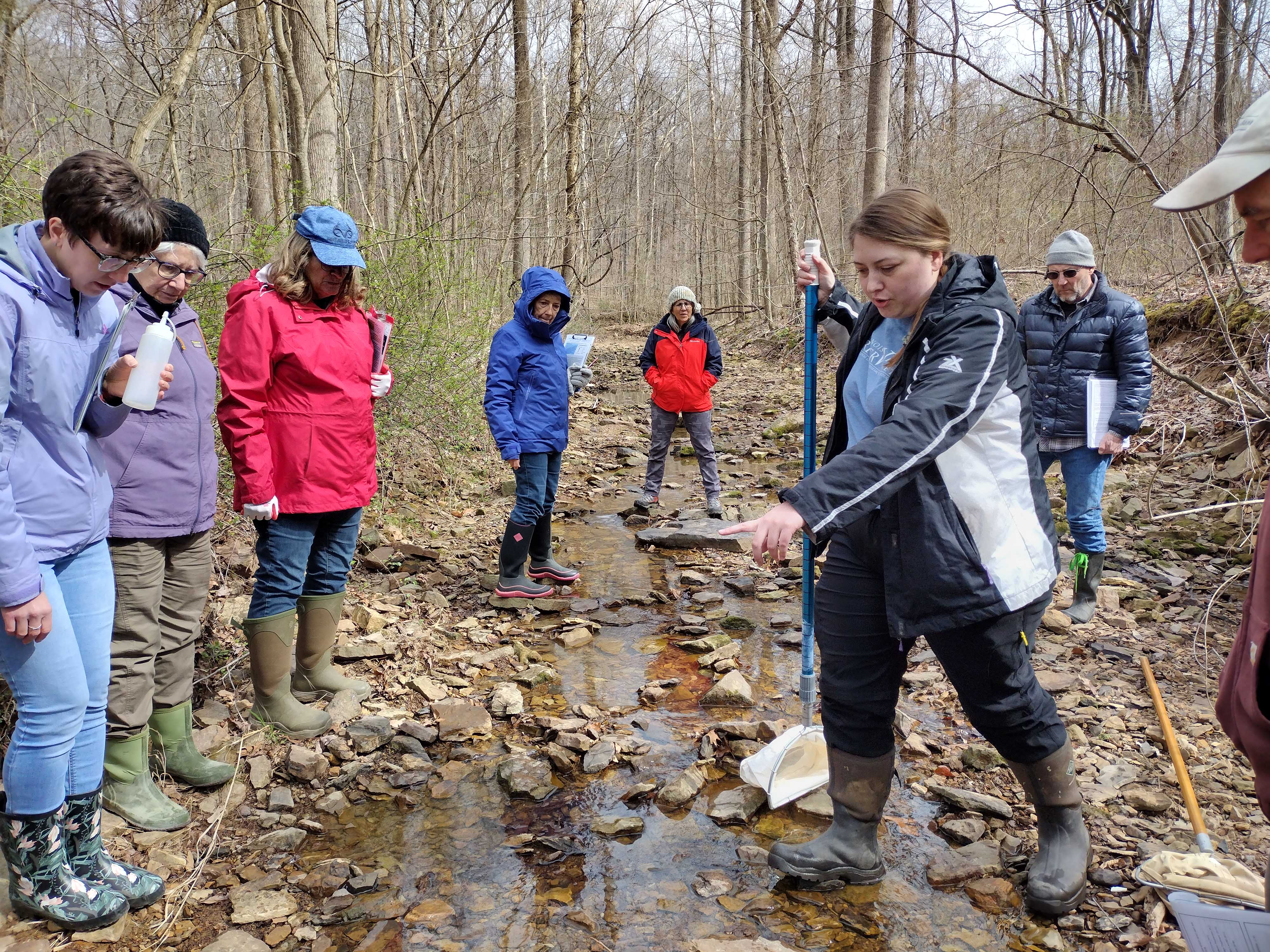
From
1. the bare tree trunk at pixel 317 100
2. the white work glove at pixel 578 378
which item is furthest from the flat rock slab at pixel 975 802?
the bare tree trunk at pixel 317 100

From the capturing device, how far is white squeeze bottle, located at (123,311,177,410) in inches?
105

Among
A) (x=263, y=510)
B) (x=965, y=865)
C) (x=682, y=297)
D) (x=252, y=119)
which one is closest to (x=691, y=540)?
(x=682, y=297)

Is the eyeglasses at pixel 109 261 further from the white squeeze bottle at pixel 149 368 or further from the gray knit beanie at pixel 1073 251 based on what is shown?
the gray knit beanie at pixel 1073 251

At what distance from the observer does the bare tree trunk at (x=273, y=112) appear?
761 cm

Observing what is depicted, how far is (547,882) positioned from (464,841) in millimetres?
427

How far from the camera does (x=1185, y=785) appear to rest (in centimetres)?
→ 293

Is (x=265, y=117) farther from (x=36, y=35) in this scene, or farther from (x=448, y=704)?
(x=448, y=704)

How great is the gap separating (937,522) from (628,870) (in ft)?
5.57

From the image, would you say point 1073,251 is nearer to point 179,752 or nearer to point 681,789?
point 681,789

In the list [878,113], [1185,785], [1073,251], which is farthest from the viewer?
[878,113]

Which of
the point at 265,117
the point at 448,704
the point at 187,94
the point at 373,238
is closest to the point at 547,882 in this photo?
the point at 448,704

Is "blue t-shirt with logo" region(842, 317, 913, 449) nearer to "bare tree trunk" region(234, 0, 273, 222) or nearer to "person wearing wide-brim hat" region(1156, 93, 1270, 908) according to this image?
"person wearing wide-brim hat" region(1156, 93, 1270, 908)

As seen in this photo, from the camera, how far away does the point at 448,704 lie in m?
4.39

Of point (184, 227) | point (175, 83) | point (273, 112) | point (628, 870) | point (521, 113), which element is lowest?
point (628, 870)
